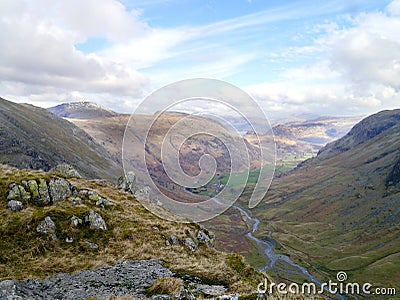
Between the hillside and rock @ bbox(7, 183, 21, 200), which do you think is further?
rock @ bbox(7, 183, 21, 200)

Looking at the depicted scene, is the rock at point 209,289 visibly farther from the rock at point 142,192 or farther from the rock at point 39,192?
the rock at point 142,192

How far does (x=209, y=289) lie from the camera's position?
14.0 metres

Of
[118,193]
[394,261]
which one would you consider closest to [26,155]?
[118,193]

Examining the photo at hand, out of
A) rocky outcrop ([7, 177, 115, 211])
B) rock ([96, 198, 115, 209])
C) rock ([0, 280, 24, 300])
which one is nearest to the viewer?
rock ([0, 280, 24, 300])

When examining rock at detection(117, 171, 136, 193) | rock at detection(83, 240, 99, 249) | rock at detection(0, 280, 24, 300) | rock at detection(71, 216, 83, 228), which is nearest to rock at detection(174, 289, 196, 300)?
rock at detection(0, 280, 24, 300)

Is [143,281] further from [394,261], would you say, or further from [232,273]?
[394,261]

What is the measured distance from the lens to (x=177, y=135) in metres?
17.1

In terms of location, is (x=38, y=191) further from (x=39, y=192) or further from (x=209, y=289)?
(x=209, y=289)

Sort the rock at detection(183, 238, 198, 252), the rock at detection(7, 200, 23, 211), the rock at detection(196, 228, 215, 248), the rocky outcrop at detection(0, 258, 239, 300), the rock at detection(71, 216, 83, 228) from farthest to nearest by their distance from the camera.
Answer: the rock at detection(196, 228, 215, 248) < the rock at detection(183, 238, 198, 252) < the rock at detection(71, 216, 83, 228) < the rock at detection(7, 200, 23, 211) < the rocky outcrop at detection(0, 258, 239, 300)

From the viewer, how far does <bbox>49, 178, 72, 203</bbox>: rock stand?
2477 centimetres

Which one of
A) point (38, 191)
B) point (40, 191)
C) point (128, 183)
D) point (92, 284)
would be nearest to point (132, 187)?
point (128, 183)

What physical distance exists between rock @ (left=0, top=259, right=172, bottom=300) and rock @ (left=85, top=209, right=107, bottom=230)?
5729mm

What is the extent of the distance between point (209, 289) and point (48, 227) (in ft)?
43.7

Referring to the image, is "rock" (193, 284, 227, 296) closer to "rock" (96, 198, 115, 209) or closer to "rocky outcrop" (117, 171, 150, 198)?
"rock" (96, 198, 115, 209)
